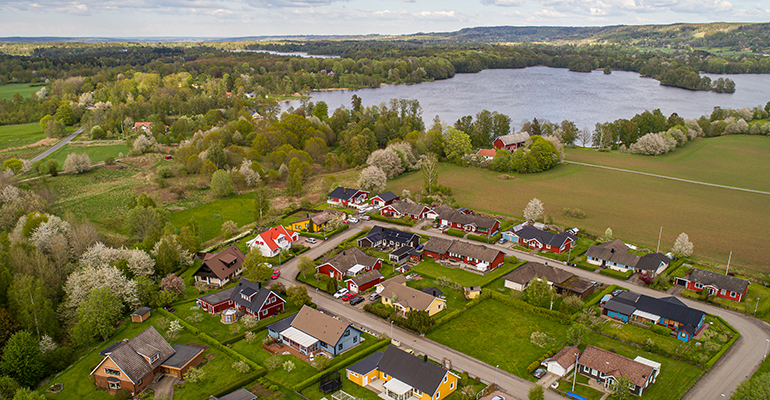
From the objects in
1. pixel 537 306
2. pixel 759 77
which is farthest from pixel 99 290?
pixel 759 77

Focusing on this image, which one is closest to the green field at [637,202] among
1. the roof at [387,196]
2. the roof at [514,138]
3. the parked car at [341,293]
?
the roof at [387,196]

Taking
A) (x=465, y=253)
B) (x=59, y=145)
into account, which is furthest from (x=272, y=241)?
(x=59, y=145)

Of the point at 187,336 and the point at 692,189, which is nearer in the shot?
the point at 187,336

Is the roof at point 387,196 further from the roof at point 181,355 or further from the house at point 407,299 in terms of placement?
the roof at point 181,355

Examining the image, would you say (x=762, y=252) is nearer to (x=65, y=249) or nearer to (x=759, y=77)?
(x=65, y=249)

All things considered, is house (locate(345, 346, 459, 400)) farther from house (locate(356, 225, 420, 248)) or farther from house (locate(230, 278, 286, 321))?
house (locate(356, 225, 420, 248))

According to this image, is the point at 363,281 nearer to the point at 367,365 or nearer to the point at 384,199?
the point at 367,365

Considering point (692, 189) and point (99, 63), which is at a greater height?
point (99, 63)

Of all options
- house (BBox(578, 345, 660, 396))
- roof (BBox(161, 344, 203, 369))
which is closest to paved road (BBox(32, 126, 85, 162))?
roof (BBox(161, 344, 203, 369))
